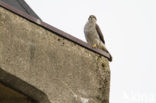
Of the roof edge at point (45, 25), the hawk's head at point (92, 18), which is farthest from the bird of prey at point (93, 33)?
the roof edge at point (45, 25)

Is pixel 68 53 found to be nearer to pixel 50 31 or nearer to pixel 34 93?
pixel 50 31

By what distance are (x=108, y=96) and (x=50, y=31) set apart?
91 centimetres

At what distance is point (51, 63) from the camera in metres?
3.61

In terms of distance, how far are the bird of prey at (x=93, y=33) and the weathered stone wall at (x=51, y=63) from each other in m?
1.32

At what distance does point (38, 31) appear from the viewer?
3.62 m

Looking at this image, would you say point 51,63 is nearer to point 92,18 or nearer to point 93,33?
point 93,33

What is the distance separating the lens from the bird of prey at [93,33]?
5488 mm

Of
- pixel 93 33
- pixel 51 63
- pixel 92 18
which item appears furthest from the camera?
pixel 92 18

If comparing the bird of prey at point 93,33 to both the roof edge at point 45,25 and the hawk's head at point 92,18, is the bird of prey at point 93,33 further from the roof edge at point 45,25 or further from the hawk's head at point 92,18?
the roof edge at point 45,25

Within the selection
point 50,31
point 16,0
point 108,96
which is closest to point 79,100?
point 108,96

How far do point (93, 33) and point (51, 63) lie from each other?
2209mm

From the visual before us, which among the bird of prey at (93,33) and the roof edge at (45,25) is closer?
the roof edge at (45,25)

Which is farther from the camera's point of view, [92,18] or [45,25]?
[92,18]

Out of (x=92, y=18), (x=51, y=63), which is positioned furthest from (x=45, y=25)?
(x=92, y=18)
